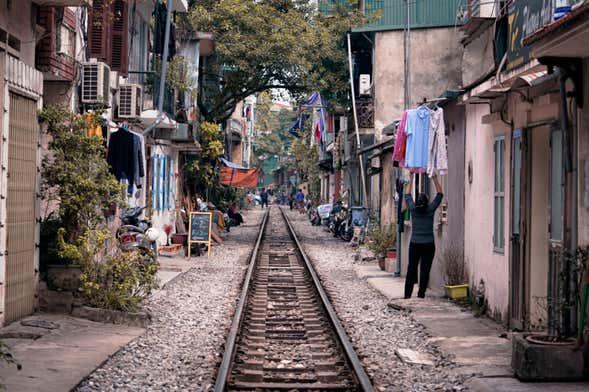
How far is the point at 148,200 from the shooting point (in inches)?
931

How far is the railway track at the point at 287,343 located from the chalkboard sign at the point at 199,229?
4704 mm

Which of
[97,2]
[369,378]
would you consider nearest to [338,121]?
[97,2]

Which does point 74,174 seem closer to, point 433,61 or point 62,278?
point 62,278

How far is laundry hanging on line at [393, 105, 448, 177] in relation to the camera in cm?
1477

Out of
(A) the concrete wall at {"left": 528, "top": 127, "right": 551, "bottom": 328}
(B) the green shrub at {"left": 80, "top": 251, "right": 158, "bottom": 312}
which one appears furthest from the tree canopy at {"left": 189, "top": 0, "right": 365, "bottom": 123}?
(A) the concrete wall at {"left": 528, "top": 127, "right": 551, "bottom": 328}

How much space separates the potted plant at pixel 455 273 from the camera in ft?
47.6

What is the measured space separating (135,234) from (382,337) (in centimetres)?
697

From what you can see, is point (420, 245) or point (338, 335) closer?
point (338, 335)

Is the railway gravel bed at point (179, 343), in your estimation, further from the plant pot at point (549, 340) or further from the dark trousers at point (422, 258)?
the plant pot at point (549, 340)

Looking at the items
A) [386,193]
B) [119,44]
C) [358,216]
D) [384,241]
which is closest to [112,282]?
[119,44]

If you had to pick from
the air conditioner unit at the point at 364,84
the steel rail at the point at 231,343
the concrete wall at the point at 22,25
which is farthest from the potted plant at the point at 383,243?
the concrete wall at the point at 22,25

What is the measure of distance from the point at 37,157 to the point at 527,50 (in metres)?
6.33

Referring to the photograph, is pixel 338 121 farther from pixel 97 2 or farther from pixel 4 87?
pixel 4 87

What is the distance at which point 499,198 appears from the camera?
12.6 m
